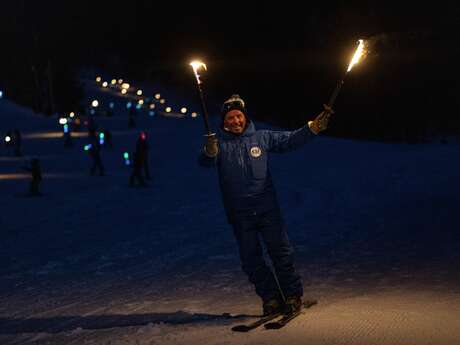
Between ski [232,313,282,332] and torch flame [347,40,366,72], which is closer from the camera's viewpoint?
ski [232,313,282,332]

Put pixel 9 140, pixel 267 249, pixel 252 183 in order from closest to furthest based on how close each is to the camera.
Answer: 1. pixel 252 183
2. pixel 267 249
3. pixel 9 140

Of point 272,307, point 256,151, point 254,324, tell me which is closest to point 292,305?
point 272,307

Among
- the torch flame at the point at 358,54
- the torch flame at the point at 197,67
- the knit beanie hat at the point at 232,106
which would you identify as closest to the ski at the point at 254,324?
the knit beanie hat at the point at 232,106

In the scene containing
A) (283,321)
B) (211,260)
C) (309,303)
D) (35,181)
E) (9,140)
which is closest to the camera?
(283,321)

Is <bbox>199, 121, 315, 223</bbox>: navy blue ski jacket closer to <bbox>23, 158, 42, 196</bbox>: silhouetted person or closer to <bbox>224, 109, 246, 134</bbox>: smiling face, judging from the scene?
<bbox>224, 109, 246, 134</bbox>: smiling face

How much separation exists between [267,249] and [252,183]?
1.87 ft

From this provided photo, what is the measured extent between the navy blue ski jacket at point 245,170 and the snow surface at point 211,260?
3.16ft

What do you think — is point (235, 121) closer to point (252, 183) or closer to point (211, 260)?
point (252, 183)

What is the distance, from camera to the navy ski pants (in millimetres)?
7809

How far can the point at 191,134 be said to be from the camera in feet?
177

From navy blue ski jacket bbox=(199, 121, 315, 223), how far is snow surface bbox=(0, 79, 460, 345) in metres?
0.96

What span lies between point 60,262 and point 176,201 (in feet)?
33.4

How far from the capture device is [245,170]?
7762 mm

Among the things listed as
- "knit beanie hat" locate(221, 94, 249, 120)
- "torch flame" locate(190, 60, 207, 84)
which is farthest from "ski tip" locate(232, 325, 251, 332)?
"torch flame" locate(190, 60, 207, 84)
